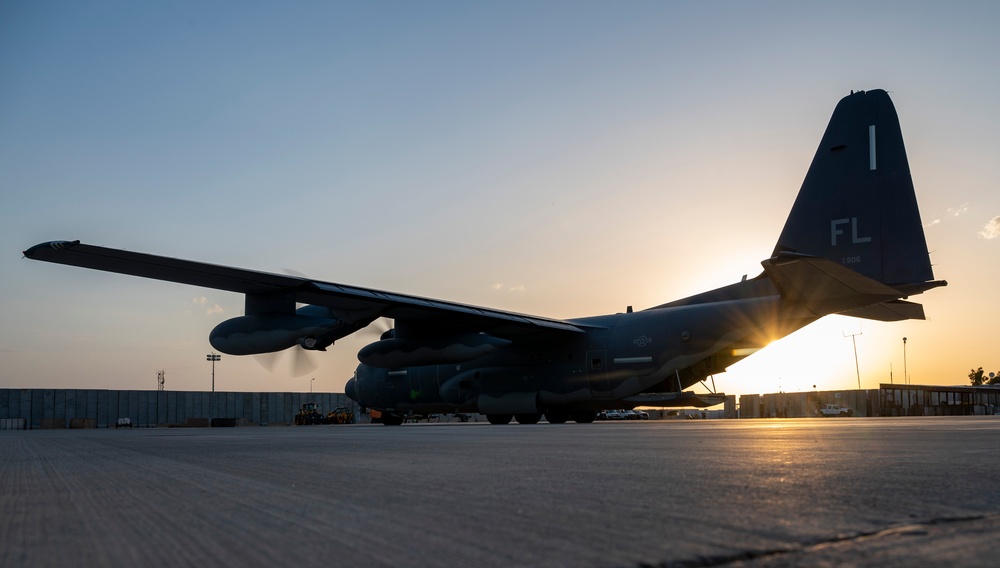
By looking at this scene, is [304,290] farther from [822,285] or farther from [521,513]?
[521,513]

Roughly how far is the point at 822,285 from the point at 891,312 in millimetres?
4887

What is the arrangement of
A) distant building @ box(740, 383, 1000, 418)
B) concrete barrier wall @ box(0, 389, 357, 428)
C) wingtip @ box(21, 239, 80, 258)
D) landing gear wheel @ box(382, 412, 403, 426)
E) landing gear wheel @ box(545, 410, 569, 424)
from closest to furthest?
wingtip @ box(21, 239, 80, 258), landing gear wheel @ box(545, 410, 569, 424), landing gear wheel @ box(382, 412, 403, 426), concrete barrier wall @ box(0, 389, 357, 428), distant building @ box(740, 383, 1000, 418)

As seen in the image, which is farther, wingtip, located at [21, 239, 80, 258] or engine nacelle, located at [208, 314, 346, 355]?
engine nacelle, located at [208, 314, 346, 355]

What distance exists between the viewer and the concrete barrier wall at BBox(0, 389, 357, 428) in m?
65.9

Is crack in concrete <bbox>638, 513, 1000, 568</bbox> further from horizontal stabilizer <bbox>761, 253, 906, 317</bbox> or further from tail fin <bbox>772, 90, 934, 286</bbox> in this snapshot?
tail fin <bbox>772, 90, 934, 286</bbox>

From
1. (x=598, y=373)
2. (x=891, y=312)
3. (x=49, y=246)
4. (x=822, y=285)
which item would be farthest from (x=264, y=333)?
(x=891, y=312)

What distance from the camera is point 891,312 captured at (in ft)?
81.5

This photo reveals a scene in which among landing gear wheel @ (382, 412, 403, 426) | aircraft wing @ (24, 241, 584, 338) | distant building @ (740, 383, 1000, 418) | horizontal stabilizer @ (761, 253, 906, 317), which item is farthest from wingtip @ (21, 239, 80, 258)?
distant building @ (740, 383, 1000, 418)

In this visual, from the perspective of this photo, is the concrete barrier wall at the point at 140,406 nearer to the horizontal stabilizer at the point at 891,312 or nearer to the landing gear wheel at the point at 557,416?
the landing gear wheel at the point at 557,416

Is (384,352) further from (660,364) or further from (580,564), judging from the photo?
(580,564)

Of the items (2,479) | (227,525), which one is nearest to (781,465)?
(227,525)

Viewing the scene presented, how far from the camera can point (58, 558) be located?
321 cm

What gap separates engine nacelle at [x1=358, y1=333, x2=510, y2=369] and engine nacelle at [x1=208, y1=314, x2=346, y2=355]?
5362 millimetres

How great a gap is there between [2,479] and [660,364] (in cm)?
2063
